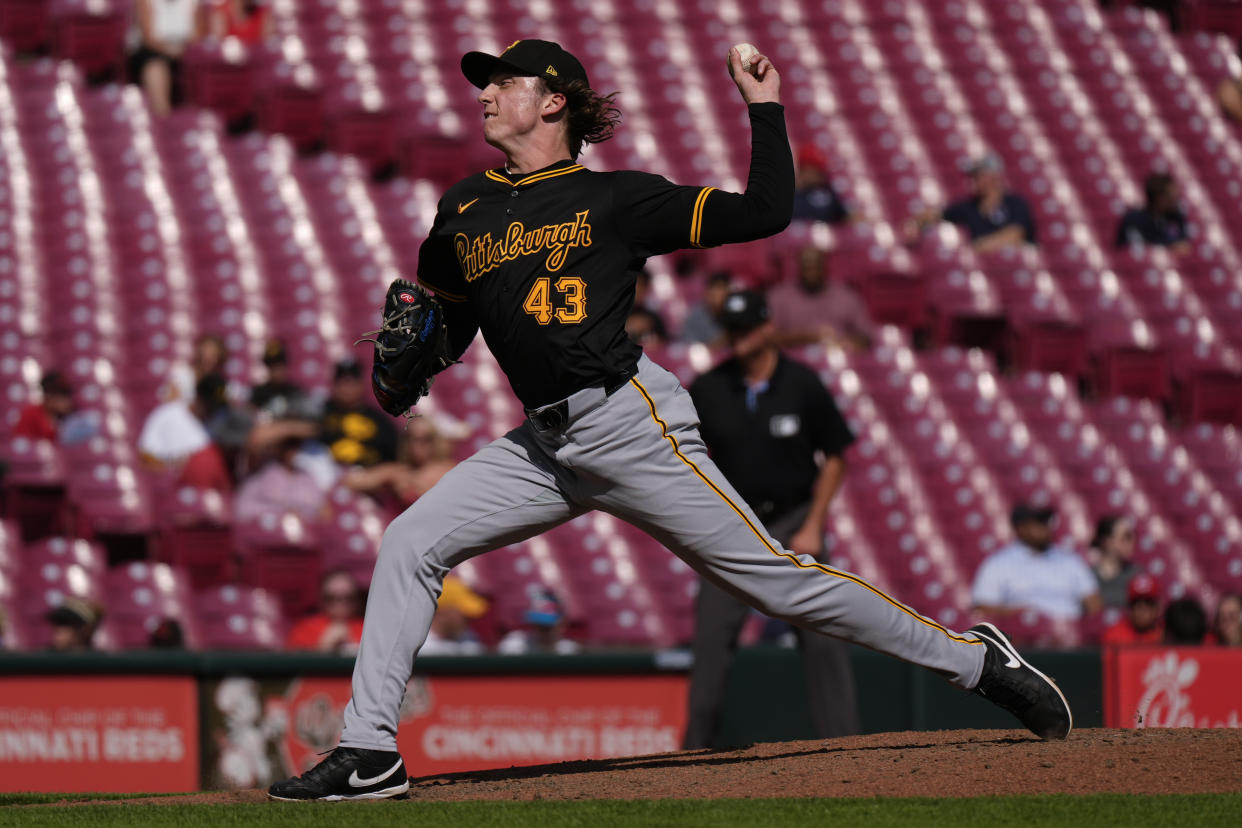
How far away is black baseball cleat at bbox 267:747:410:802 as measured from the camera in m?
3.79

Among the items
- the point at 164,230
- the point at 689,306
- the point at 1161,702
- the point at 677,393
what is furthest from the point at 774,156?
the point at 164,230

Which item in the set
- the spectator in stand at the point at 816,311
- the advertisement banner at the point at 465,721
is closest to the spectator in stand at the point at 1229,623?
the advertisement banner at the point at 465,721

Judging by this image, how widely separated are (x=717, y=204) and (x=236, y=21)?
34.8ft

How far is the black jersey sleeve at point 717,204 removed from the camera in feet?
12.1

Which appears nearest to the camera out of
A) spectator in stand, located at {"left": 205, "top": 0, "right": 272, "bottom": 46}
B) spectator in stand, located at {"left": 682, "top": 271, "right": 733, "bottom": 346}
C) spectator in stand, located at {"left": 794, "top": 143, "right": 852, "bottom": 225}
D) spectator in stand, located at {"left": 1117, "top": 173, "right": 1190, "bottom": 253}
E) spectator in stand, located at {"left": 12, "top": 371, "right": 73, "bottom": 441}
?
spectator in stand, located at {"left": 12, "top": 371, "right": 73, "bottom": 441}

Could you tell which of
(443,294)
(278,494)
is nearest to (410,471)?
(278,494)

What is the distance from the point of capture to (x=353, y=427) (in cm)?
919

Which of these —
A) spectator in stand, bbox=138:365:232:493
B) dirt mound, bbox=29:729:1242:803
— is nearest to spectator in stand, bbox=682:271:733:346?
spectator in stand, bbox=138:365:232:493

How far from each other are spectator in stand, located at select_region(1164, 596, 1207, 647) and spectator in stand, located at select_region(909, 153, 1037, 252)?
4.73 meters

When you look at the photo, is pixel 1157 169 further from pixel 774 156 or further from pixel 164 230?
pixel 774 156

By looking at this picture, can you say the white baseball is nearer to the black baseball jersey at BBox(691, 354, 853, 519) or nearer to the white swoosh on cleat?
the white swoosh on cleat

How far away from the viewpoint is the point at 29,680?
22.1 ft

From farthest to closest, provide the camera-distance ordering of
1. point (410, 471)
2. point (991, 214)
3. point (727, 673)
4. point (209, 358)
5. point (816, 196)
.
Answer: point (991, 214), point (816, 196), point (209, 358), point (410, 471), point (727, 673)

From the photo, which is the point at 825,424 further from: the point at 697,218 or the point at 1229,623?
the point at 1229,623
